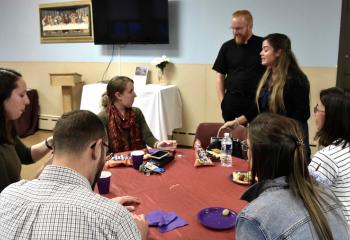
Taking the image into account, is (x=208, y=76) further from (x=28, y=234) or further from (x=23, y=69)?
(x=28, y=234)

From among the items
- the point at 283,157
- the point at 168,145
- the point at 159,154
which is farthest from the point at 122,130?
the point at 283,157

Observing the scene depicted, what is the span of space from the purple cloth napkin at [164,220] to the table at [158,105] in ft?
9.69

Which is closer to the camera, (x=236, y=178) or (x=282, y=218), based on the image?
(x=282, y=218)

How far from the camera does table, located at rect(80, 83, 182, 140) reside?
4445 millimetres

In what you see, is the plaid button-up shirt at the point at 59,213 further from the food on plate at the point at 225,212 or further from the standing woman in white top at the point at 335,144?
the standing woman in white top at the point at 335,144

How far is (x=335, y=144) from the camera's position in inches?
68.4

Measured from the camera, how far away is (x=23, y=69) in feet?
19.8

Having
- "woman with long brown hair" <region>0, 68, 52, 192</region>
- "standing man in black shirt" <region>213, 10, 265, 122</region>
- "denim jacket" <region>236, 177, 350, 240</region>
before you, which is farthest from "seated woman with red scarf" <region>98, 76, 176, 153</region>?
"denim jacket" <region>236, 177, 350, 240</region>

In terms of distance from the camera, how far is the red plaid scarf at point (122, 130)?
2.69 m

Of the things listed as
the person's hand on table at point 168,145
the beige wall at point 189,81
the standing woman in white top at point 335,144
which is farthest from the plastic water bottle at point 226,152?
the beige wall at point 189,81

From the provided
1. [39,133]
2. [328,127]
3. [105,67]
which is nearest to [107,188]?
[328,127]

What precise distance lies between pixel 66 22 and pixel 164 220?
4.69 m

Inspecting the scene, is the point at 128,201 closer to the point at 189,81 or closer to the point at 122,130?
the point at 122,130

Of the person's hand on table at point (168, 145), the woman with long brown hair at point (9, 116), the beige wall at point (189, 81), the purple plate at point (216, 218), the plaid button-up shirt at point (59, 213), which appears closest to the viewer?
the plaid button-up shirt at point (59, 213)
